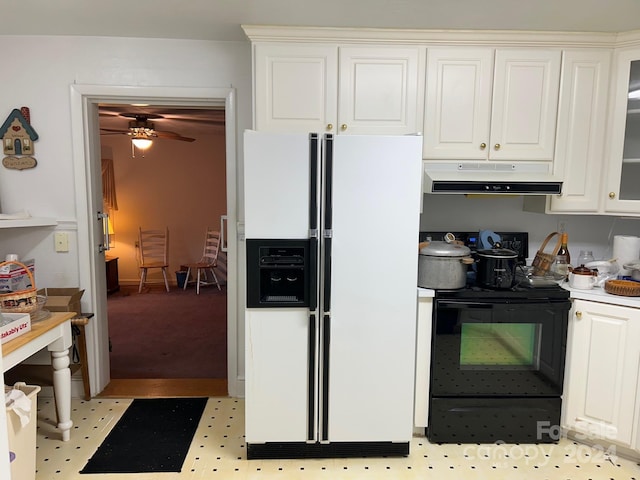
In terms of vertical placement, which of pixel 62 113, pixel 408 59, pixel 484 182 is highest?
pixel 408 59

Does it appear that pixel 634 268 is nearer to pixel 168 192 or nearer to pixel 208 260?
pixel 208 260

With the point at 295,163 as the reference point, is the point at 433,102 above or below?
above

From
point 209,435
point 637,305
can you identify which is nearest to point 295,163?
point 209,435

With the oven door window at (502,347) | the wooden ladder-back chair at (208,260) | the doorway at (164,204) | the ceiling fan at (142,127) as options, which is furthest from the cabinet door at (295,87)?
the wooden ladder-back chair at (208,260)

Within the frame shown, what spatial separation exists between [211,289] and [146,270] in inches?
39.1

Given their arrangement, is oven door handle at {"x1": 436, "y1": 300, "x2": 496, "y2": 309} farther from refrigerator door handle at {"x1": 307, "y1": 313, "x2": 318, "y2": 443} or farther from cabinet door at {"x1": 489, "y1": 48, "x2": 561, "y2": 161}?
cabinet door at {"x1": 489, "y1": 48, "x2": 561, "y2": 161}

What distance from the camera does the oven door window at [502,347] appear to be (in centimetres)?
220

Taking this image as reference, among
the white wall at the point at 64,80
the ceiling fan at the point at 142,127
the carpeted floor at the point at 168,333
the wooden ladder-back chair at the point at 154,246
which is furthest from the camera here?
the wooden ladder-back chair at the point at 154,246

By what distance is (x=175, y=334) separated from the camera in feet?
13.4

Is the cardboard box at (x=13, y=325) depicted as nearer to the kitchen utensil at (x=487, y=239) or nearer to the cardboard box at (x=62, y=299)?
the cardboard box at (x=62, y=299)

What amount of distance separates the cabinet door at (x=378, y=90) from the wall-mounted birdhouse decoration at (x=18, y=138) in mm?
1876

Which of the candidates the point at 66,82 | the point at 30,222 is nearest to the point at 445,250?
the point at 30,222

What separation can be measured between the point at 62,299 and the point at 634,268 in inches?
127

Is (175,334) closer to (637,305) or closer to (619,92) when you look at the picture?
(637,305)
